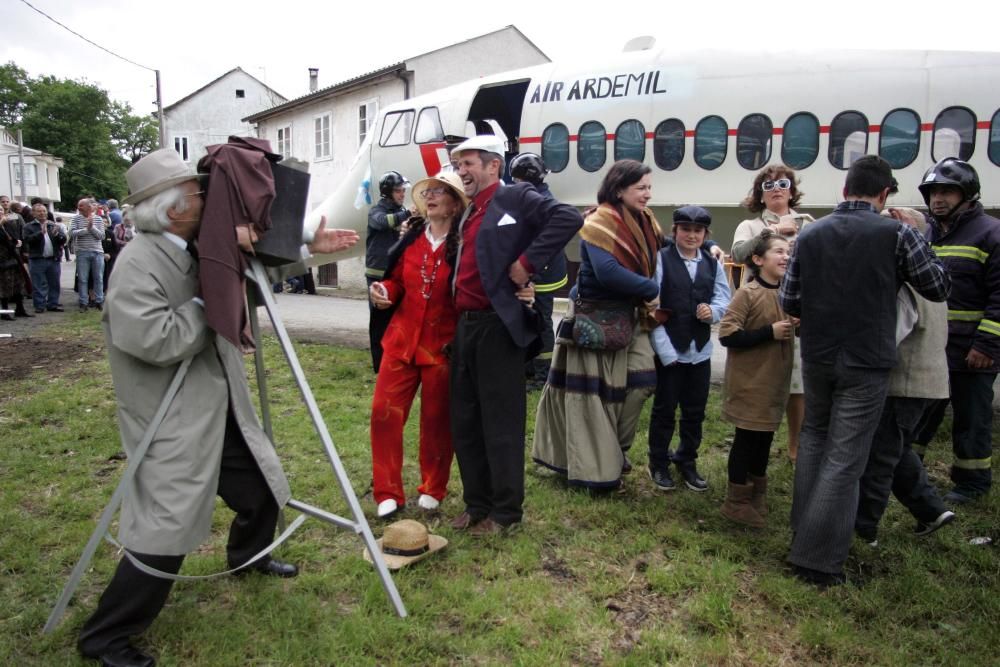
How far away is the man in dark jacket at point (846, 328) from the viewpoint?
10.6 feet

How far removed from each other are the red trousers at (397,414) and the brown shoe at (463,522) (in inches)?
13.9

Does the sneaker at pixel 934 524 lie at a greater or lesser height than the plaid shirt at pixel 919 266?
lesser

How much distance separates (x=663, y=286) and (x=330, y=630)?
108 inches

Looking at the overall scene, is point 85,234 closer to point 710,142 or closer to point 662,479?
point 710,142

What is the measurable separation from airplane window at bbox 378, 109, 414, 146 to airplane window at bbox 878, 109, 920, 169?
7381 millimetres

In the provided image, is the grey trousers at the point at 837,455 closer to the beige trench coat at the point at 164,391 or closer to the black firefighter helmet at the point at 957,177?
the black firefighter helmet at the point at 957,177

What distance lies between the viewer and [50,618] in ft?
9.55

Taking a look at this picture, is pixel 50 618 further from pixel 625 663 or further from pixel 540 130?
pixel 540 130

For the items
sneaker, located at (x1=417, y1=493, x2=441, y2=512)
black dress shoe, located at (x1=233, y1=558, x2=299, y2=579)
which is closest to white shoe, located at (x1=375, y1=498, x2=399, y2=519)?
sneaker, located at (x1=417, y1=493, x2=441, y2=512)

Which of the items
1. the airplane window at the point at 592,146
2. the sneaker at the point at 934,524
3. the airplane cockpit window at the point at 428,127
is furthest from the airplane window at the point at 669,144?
the sneaker at the point at 934,524

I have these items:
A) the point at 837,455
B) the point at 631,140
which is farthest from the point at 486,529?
the point at 631,140

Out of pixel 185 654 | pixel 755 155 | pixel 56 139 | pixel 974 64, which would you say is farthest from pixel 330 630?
pixel 56 139

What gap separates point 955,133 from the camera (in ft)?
29.4

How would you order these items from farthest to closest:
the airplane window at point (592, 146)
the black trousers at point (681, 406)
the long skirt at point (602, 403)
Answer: the airplane window at point (592, 146)
the black trousers at point (681, 406)
the long skirt at point (602, 403)
